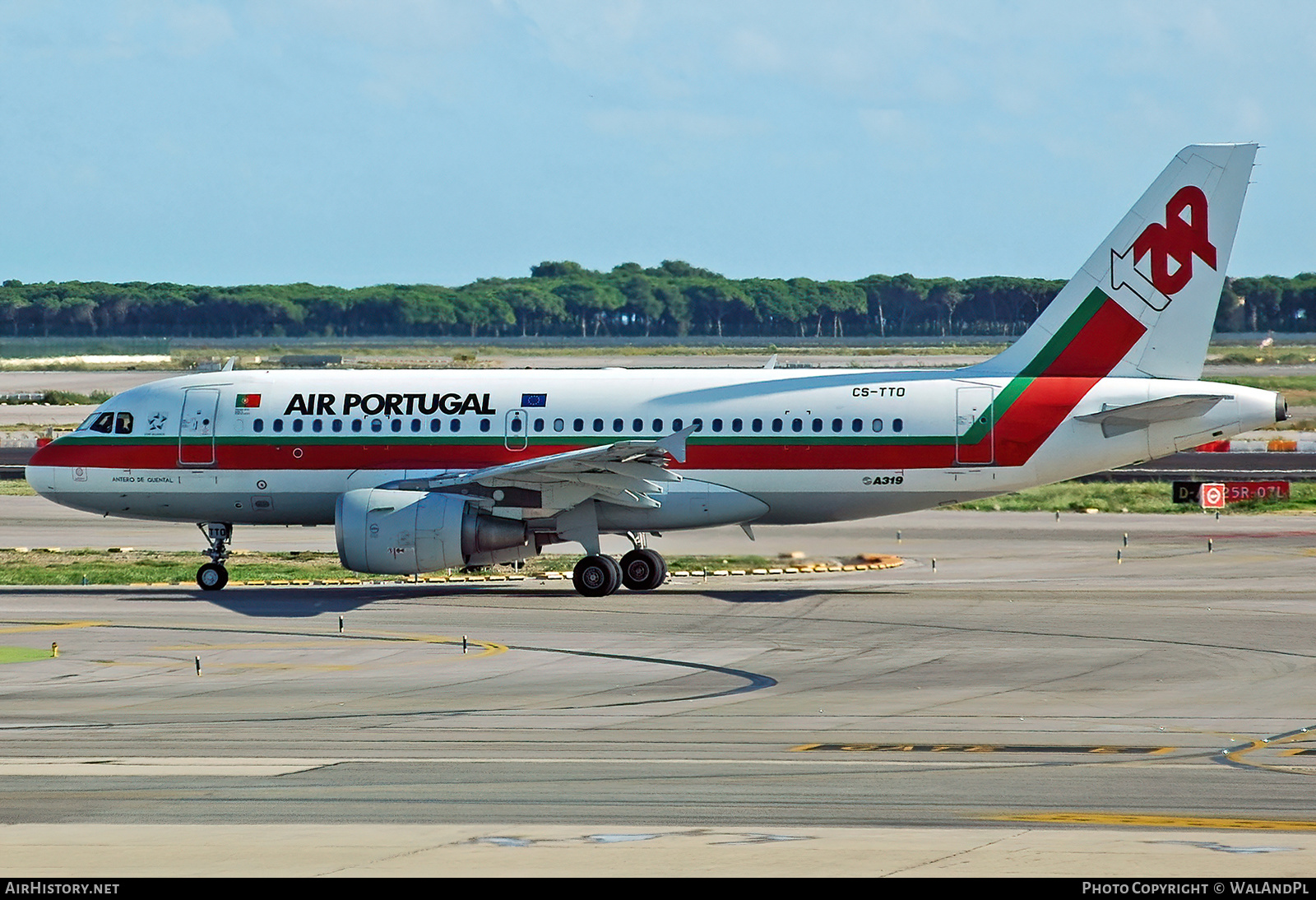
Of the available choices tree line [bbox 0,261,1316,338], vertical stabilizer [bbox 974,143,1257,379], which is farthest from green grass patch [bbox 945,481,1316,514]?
tree line [bbox 0,261,1316,338]

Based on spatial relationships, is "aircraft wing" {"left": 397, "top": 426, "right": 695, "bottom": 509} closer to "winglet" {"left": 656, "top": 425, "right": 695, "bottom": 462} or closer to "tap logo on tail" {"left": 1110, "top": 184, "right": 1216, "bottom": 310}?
"winglet" {"left": 656, "top": 425, "right": 695, "bottom": 462}

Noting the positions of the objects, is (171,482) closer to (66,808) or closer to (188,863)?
(66,808)

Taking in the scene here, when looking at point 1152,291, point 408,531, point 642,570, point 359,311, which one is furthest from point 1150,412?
point 359,311

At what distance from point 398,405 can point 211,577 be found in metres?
5.31

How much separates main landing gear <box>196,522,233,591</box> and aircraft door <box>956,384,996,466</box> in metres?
15.6

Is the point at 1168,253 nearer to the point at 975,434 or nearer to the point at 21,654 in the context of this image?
the point at 975,434

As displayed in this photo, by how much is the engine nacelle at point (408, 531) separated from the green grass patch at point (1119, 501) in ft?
64.9

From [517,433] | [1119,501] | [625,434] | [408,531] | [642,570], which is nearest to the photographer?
[408,531]

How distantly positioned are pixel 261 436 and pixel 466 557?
19.6ft

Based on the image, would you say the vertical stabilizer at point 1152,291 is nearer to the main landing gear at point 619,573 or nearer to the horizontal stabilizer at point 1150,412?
the horizontal stabilizer at point 1150,412

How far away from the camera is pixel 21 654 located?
1062 inches

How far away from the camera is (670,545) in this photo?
43.4 m

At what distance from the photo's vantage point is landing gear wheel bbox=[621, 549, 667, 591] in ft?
117

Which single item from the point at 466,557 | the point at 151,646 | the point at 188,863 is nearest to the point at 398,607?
the point at 466,557
